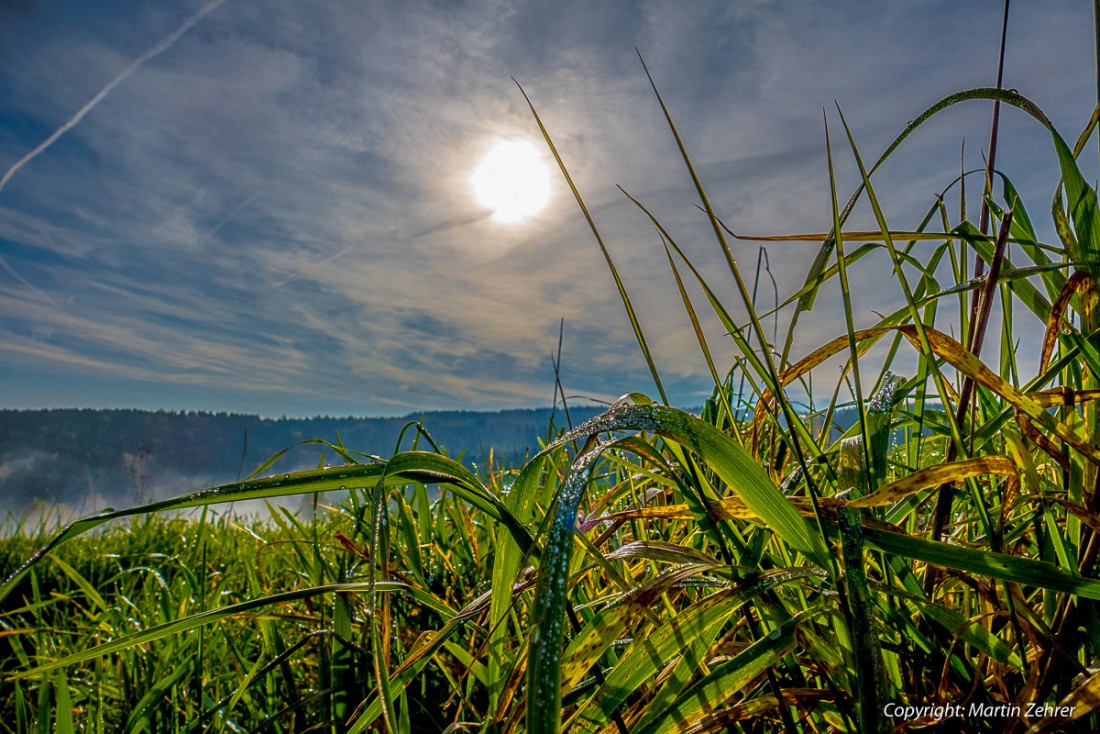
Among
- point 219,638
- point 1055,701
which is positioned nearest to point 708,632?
point 1055,701

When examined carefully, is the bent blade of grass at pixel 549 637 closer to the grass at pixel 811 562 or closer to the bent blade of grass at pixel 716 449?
the grass at pixel 811 562

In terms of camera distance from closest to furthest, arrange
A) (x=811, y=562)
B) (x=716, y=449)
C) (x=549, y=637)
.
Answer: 1. (x=549, y=637)
2. (x=716, y=449)
3. (x=811, y=562)

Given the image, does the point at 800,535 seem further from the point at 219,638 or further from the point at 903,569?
the point at 219,638

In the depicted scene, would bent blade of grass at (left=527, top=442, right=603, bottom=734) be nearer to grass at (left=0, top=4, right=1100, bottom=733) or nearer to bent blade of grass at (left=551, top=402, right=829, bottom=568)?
grass at (left=0, top=4, right=1100, bottom=733)

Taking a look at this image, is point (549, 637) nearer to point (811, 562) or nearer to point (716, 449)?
point (716, 449)

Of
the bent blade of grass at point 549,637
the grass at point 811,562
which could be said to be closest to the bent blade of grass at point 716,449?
the grass at point 811,562

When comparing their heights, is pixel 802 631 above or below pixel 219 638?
above

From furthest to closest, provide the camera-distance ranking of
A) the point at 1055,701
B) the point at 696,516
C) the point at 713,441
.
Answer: the point at 696,516, the point at 1055,701, the point at 713,441

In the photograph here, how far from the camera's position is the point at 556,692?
55 cm

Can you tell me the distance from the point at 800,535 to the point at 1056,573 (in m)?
0.27

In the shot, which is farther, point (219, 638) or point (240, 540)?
point (240, 540)

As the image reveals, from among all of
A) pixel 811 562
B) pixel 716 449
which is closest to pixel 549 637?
pixel 716 449

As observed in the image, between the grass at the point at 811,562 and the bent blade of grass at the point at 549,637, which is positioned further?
the grass at the point at 811,562

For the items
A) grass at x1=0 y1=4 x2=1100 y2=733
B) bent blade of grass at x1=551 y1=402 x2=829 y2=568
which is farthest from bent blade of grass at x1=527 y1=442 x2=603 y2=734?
bent blade of grass at x1=551 y1=402 x2=829 y2=568
